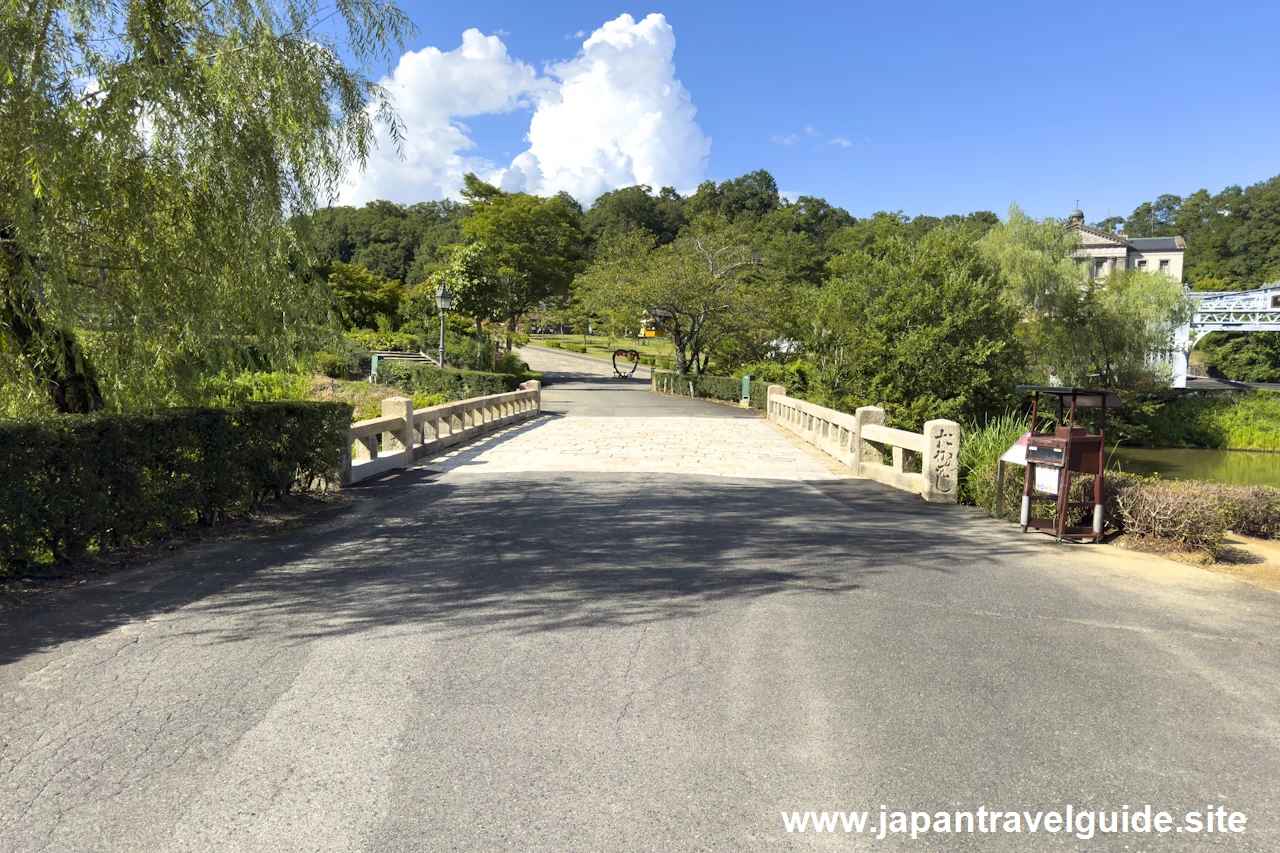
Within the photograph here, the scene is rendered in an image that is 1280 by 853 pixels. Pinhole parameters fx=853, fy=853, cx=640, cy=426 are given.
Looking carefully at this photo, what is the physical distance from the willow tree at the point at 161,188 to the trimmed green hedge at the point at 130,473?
57 cm

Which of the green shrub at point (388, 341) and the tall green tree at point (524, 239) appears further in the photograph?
the tall green tree at point (524, 239)

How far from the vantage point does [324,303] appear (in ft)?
28.1

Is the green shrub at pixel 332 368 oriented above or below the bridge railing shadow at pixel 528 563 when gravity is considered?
above

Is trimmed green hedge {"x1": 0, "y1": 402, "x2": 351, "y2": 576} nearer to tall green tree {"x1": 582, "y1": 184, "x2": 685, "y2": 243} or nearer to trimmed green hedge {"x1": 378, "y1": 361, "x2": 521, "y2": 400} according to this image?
trimmed green hedge {"x1": 378, "y1": 361, "x2": 521, "y2": 400}

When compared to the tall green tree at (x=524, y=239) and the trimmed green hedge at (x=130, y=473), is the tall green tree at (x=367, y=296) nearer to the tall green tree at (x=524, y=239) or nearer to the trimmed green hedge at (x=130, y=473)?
the tall green tree at (x=524, y=239)

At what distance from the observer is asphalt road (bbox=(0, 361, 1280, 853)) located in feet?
10.2

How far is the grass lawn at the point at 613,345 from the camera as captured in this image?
3059 inches

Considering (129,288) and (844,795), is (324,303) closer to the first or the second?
(129,288)

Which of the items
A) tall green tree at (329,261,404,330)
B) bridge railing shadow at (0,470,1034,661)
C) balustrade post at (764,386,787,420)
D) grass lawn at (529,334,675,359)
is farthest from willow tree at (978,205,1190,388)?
grass lawn at (529,334,675,359)

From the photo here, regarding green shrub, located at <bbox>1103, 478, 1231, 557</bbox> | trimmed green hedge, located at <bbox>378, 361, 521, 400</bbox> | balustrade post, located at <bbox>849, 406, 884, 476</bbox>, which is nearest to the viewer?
green shrub, located at <bbox>1103, 478, 1231, 557</bbox>

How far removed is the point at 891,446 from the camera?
14.7 meters

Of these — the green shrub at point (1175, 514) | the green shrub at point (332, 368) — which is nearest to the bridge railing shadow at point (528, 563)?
the green shrub at point (1175, 514)

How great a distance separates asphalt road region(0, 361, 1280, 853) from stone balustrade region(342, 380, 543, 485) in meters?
4.86

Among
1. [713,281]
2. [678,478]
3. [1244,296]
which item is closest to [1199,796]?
[678,478]
